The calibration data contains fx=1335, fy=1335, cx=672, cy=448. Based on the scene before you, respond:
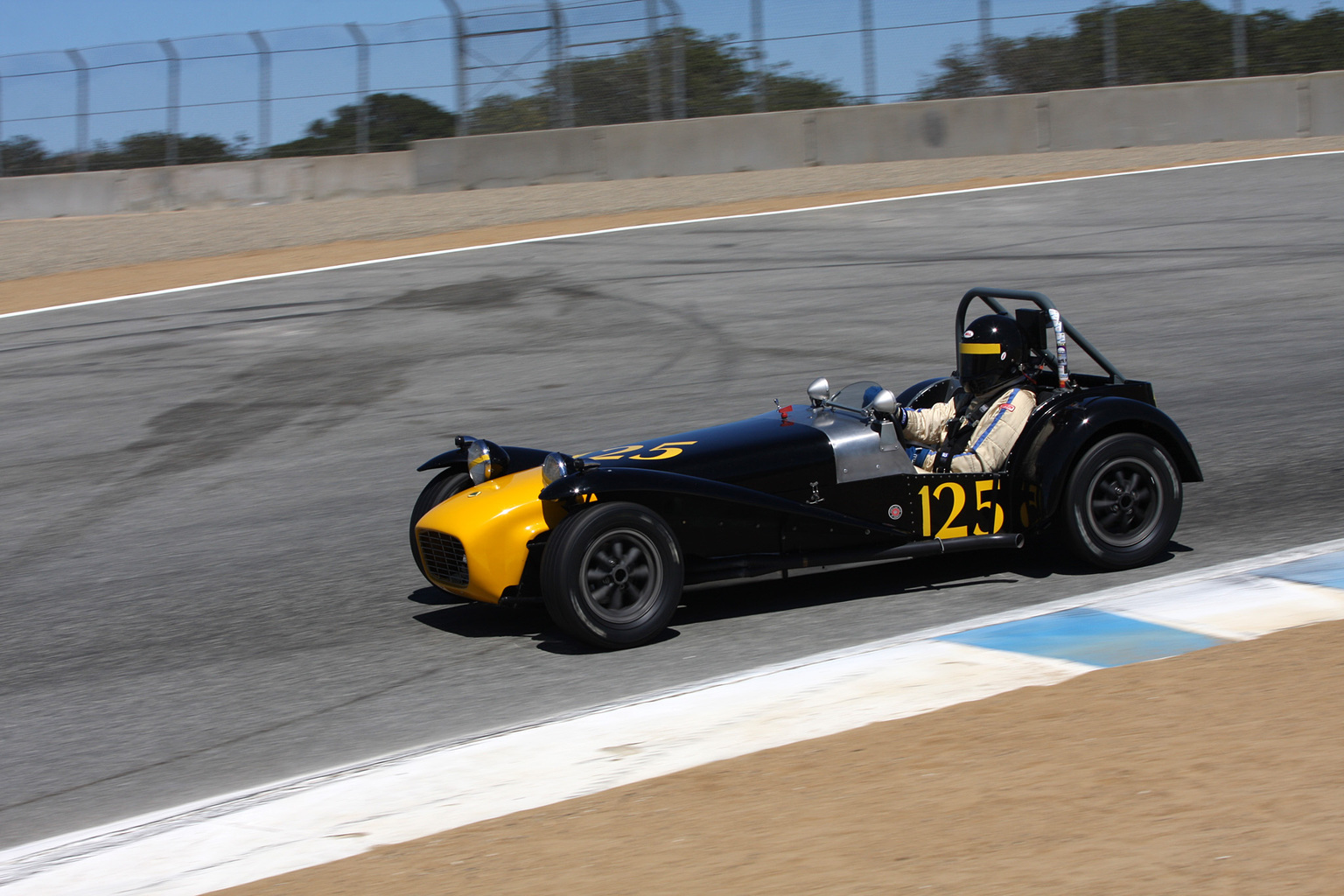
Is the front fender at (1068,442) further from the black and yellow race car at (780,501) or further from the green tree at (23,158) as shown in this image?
the green tree at (23,158)

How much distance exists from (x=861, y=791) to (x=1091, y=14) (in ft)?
72.8

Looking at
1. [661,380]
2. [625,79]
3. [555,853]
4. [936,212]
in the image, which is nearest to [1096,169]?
[936,212]

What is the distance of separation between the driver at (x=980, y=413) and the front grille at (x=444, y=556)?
2.14 metres

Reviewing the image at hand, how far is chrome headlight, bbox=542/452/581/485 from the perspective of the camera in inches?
211

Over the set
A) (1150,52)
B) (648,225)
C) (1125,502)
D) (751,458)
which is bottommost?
(1125,502)

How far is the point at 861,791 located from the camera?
3713 millimetres

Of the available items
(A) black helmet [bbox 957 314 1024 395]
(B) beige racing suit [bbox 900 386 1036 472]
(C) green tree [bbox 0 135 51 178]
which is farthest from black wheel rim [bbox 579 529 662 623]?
(C) green tree [bbox 0 135 51 178]

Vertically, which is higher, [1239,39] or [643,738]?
[1239,39]

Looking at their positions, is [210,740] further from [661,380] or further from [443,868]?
[661,380]

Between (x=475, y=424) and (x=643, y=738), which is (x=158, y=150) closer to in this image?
(x=475, y=424)

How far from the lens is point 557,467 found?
17.6 feet

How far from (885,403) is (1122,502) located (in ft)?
4.01

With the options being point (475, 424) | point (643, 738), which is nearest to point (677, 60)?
point (475, 424)

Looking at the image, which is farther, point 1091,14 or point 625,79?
point 625,79
